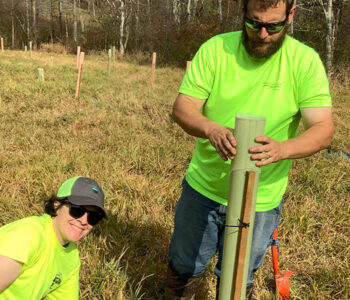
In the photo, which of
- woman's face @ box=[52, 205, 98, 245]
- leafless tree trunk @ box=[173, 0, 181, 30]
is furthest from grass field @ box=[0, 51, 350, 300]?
leafless tree trunk @ box=[173, 0, 181, 30]

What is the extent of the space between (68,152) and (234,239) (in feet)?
11.4

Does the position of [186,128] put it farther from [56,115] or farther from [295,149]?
[56,115]

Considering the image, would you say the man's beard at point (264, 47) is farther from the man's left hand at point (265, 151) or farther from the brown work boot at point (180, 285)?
the brown work boot at point (180, 285)

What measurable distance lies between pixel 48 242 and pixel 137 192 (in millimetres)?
1889

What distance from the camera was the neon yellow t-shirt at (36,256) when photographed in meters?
1.36

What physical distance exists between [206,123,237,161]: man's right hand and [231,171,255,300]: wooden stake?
0.28 ft

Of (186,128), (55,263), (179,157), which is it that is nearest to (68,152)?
(179,157)

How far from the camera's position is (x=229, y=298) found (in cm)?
118

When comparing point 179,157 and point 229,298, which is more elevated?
point 229,298

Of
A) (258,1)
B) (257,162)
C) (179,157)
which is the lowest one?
(179,157)

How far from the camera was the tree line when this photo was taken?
1652 cm

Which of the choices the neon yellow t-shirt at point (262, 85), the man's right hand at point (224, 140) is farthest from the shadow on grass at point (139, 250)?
the man's right hand at point (224, 140)

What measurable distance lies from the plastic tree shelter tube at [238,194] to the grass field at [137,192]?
111 centimetres

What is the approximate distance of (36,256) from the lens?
1.46m
